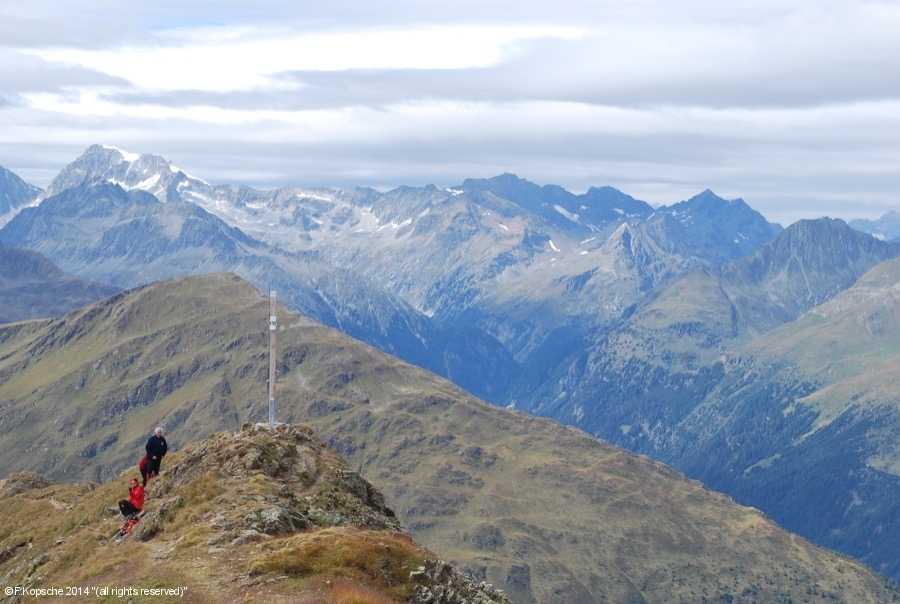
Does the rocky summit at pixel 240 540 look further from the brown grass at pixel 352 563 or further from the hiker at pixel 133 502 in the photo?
the hiker at pixel 133 502

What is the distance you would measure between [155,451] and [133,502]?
455cm

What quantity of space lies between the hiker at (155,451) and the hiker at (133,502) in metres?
1.74

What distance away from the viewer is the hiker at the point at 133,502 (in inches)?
3450

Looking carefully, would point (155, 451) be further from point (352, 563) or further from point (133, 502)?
point (352, 563)

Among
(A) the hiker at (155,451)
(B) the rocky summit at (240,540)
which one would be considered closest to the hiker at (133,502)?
(B) the rocky summit at (240,540)

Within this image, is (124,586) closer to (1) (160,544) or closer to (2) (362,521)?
(1) (160,544)

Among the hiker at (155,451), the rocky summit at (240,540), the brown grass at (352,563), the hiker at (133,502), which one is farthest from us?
the hiker at (155,451)

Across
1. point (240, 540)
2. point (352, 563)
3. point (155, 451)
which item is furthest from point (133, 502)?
point (352, 563)

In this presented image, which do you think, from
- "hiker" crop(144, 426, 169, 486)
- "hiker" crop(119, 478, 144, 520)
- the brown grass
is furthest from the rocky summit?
"hiker" crop(119, 478, 144, 520)

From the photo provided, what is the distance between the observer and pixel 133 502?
90312 millimetres

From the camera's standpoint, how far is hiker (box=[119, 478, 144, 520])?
8762cm

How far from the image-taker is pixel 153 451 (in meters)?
91.1

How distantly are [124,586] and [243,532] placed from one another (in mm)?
9741

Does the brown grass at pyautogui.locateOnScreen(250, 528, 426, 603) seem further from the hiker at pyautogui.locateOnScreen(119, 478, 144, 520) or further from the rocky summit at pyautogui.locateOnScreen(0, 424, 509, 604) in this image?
the hiker at pyautogui.locateOnScreen(119, 478, 144, 520)
